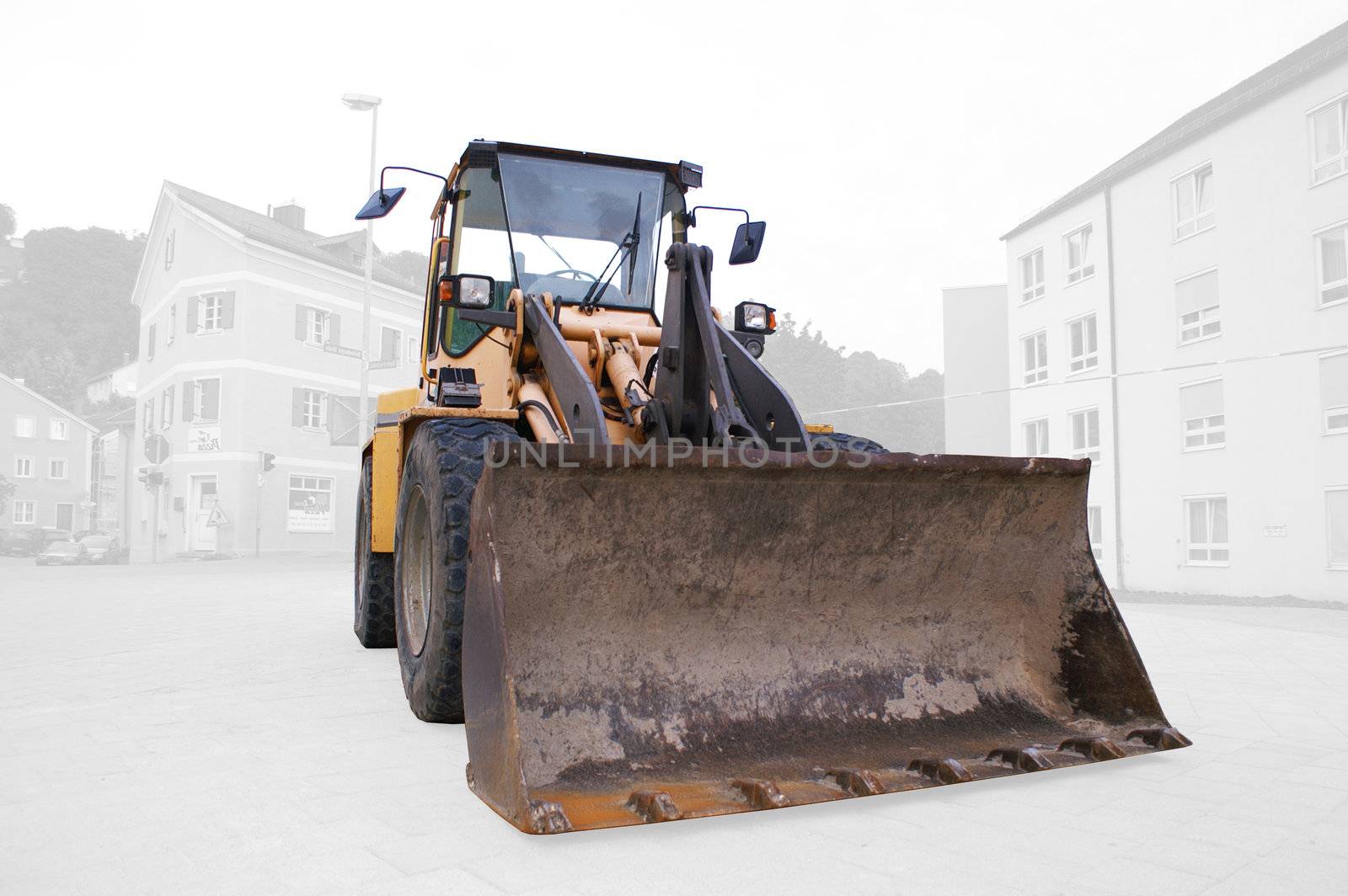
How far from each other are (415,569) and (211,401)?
25444mm

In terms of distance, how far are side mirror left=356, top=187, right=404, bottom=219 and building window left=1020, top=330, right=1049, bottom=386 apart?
20892 millimetres

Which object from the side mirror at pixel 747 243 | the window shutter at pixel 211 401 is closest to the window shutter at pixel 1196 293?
the side mirror at pixel 747 243

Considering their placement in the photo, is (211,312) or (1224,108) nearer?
(1224,108)

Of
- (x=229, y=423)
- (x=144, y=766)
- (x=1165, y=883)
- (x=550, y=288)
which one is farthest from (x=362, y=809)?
(x=229, y=423)

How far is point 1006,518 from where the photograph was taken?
11.7 feet

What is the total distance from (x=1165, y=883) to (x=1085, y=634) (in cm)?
144

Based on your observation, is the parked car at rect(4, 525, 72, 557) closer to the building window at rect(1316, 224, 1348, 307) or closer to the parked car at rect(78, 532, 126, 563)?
the parked car at rect(78, 532, 126, 563)

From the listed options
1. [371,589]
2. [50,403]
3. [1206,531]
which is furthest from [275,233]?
[371,589]

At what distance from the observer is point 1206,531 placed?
18.0 m

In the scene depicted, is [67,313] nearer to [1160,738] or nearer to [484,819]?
[484,819]

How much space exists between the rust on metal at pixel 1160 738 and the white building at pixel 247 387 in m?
23.0

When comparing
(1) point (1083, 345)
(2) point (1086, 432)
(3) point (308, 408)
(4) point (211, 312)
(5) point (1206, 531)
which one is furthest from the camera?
(3) point (308, 408)

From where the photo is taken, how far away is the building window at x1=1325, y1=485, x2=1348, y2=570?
49.5ft

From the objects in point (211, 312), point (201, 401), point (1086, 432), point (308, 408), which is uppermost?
point (211, 312)
